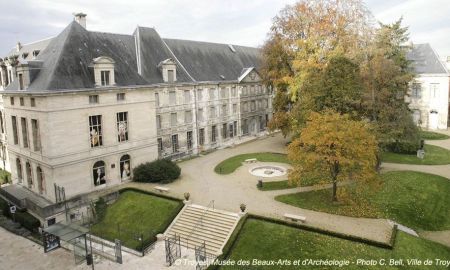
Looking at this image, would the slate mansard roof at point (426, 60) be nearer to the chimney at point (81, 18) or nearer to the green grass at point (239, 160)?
Result: the green grass at point (239, 160)

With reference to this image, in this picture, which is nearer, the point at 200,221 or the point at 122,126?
the point at 200,221

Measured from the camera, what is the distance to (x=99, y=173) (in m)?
33.9

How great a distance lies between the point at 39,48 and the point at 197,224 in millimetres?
31743

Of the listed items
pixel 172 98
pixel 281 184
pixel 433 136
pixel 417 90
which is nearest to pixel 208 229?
pixel 281 184

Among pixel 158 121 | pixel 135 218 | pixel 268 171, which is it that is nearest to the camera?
pixel 135 218

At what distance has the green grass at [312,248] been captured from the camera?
2203cm

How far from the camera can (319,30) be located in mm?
41094

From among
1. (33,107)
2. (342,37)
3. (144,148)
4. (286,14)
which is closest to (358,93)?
(342,37)

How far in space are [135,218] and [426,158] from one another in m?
34.5

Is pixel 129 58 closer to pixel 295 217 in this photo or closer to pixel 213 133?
pixel 213 133

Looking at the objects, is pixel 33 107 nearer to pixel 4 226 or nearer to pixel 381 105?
pixel 4 226

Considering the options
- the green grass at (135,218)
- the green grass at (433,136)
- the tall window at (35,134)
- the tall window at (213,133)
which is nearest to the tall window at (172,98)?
the tall window at (213,133)

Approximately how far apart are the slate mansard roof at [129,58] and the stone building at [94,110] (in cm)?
12

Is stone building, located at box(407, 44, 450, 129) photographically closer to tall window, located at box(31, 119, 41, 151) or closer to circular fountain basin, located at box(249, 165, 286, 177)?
circular fountain basin, located at box(249, 165, 286, 177)
